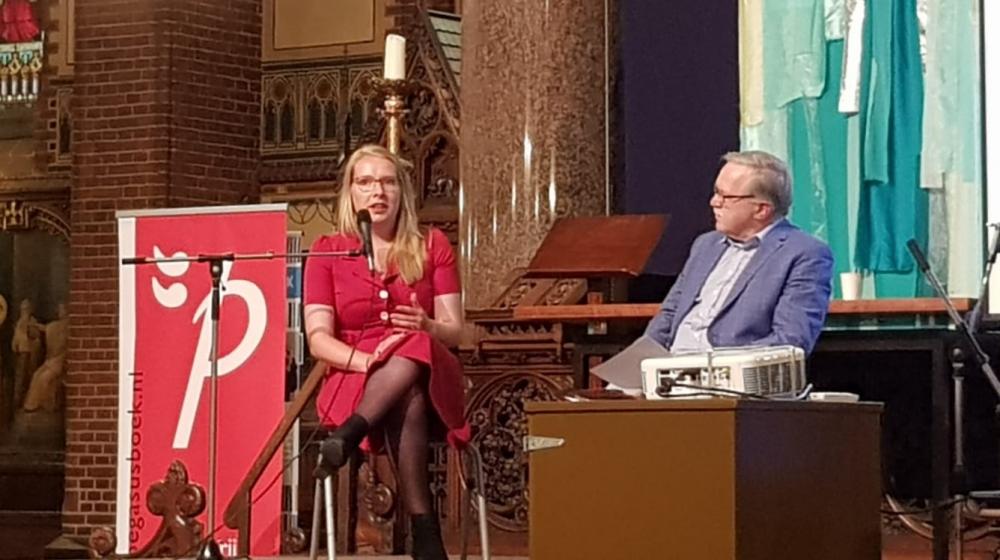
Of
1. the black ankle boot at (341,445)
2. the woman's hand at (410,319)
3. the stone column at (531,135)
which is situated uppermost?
the stone column at (531,135)

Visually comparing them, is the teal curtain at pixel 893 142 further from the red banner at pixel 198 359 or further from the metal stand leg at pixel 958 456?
the red banner at pixel 198 359

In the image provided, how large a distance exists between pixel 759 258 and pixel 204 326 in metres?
2.40

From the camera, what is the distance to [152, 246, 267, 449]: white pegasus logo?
6.81 metres

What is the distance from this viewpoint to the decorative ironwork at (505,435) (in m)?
6.98

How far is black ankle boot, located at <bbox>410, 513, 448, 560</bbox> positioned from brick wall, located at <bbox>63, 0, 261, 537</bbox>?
5.54 m

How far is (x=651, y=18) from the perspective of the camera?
749 centimetres

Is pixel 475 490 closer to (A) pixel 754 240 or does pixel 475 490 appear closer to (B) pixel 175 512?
(A) pixel 754 240

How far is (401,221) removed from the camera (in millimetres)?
5648

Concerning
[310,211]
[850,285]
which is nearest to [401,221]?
[850,285]

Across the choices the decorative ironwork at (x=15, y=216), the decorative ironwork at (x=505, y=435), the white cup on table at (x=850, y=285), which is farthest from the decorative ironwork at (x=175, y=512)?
the decorative ironwork at (x=15, y=216)

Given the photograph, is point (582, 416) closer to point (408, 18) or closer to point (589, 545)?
point (589, 545)

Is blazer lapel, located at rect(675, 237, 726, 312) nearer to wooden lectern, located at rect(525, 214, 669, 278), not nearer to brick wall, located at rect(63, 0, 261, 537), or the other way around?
wooden lectern, located at rect(525, 214, 669, 278)

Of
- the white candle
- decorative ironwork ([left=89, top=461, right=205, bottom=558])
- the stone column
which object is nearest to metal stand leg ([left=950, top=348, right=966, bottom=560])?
the stone column

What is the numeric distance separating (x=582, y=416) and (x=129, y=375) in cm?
290
